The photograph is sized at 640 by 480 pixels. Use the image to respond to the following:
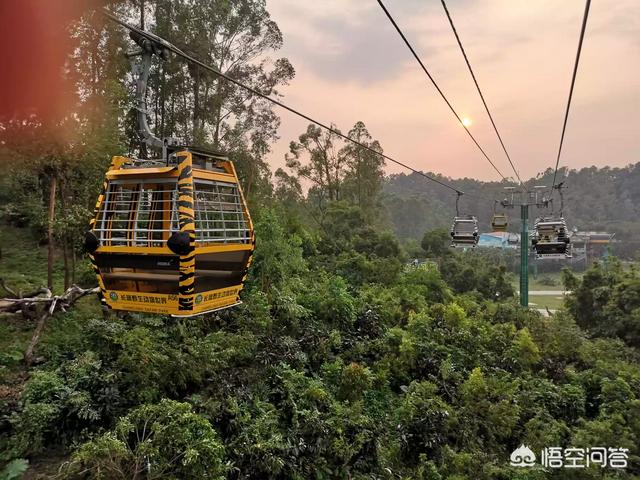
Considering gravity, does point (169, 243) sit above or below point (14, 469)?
above

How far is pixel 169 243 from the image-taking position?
Answer: 3.30 m

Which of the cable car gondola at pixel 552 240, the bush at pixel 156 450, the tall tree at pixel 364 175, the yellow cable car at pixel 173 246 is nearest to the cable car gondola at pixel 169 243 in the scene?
the yellow cable car at pixel 173 246

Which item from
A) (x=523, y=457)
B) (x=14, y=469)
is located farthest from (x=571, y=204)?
(x=14, y=469)

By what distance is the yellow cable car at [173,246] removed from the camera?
11.3 ft

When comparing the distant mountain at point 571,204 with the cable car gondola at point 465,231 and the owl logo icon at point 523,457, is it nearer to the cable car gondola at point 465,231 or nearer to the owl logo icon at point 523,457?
the cable car gondola at point 465,231

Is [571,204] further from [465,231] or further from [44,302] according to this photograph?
[44,302]

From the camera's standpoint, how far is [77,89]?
8172 millimetres

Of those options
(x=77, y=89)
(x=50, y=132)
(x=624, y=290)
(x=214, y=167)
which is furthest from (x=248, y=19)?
(x=624, y=290)

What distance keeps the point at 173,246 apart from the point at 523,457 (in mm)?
7402

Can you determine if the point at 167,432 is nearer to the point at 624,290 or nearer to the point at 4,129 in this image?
the point at 4,129

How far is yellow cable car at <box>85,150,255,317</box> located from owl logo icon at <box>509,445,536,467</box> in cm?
619

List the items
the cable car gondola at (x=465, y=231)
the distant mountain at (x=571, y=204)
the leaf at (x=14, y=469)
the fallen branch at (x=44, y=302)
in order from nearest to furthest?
the leaf at (x=14, y=469) → the fallen branch at (x=44, y=302) → the cable car gondola at (x=465, y=231) → the distant mountain at (x=571, y=204)

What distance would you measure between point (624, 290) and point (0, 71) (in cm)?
1927

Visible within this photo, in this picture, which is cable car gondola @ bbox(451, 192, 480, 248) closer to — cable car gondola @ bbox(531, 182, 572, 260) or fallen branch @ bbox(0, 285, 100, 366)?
cable car gondola @ bbox(531, 182, 572, 260)
